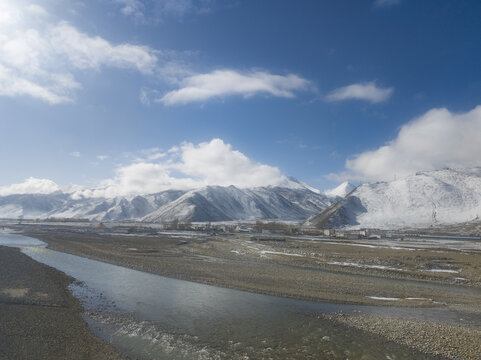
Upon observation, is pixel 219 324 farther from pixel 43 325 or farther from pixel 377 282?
pixel 377 282

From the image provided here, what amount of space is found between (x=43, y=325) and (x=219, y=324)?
1294 cm

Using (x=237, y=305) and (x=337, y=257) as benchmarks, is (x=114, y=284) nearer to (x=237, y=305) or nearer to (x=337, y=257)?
(x=237, y=305)

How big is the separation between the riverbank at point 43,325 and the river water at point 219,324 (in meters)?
1.16

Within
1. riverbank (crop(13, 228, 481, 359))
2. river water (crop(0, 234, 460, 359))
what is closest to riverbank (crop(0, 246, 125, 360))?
river water (crop(0, 234, 460, 359))

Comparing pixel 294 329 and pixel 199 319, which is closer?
pixel 294 329

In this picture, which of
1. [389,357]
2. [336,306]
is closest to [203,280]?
[336,306]

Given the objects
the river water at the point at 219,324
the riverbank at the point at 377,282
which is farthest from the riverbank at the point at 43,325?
the riverbank at the point at 377,282

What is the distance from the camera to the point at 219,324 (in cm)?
2281

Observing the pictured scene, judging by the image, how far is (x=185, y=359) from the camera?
1728 centimetres

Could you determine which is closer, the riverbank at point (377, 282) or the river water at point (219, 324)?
the river water at point (219, 324)

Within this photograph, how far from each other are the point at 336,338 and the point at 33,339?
2068 cm

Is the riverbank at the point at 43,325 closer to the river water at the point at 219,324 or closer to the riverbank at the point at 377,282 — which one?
the river water at the point at 219,324

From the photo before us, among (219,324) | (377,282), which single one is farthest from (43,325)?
(377,282)

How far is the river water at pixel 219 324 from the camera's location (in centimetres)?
1851
